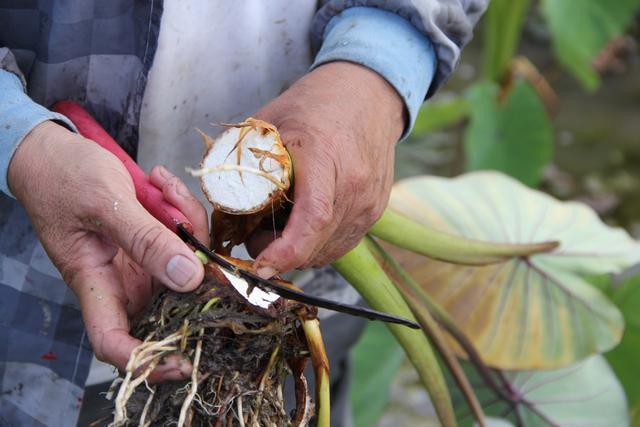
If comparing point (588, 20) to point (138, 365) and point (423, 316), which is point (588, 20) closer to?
point (423, 316)

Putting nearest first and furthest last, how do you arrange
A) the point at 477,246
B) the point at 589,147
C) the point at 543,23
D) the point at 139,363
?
the point at 139,363, the point at 477,246, the point at 589,147, the point at 543,23

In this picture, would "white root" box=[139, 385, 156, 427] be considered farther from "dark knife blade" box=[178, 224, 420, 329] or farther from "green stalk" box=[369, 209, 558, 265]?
"green stalk" box=[369, 209, 558, 265]

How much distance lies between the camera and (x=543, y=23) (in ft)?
13.1

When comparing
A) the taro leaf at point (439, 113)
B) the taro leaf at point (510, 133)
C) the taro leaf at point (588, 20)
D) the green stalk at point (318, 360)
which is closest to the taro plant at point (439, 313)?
the green stalk at point (318, 360)

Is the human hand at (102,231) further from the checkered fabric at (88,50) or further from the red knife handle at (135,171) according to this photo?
the checkered fabric at (88,50)

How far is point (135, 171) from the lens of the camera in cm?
80

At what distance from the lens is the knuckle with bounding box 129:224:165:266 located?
69 centimetres

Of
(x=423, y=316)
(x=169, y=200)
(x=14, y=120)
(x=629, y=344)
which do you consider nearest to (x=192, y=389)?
(x=169, y=200)

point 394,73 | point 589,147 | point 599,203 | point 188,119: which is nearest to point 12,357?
point 188,119

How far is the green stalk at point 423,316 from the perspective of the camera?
3.38 ft

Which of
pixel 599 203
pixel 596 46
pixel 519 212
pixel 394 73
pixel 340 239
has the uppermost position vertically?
pixel 394 73

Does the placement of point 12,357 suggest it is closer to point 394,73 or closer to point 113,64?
point 113,64

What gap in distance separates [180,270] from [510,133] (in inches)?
67.6

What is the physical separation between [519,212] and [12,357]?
2.43ft
